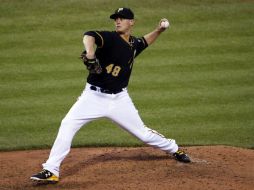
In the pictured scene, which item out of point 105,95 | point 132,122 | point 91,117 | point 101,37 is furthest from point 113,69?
point 132,122

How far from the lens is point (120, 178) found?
678 cm

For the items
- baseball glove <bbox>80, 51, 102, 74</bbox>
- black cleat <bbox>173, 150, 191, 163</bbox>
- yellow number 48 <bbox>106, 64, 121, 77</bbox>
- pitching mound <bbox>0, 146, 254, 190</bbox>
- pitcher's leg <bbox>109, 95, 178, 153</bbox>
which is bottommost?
pitching mound <bbox>0, 146, 254, 190</bbox>

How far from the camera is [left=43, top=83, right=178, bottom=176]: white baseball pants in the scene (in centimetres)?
654

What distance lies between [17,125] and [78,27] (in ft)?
12.3

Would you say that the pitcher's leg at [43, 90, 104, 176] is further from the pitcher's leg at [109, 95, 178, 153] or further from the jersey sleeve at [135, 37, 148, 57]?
the jersey sleeve at [135, 37, 148, 57]

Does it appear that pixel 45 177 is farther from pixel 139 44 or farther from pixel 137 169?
pixel 139 44

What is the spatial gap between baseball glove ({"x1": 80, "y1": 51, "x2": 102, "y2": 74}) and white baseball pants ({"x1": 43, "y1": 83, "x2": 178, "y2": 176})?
548mm

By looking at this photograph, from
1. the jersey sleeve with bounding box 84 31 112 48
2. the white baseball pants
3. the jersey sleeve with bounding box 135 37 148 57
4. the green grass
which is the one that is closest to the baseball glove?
the jersey sleeve with bounding box 84 31 112 48

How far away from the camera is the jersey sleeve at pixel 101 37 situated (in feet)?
20.7

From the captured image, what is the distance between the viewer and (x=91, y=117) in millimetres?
6695

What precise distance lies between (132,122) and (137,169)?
2.08ft

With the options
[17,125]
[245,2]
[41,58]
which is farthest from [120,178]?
[245,2]

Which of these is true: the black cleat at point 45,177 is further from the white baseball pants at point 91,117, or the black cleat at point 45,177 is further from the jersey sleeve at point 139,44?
the jersey sleeve at point 139,44

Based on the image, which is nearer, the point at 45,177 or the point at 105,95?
the point at 45,177
